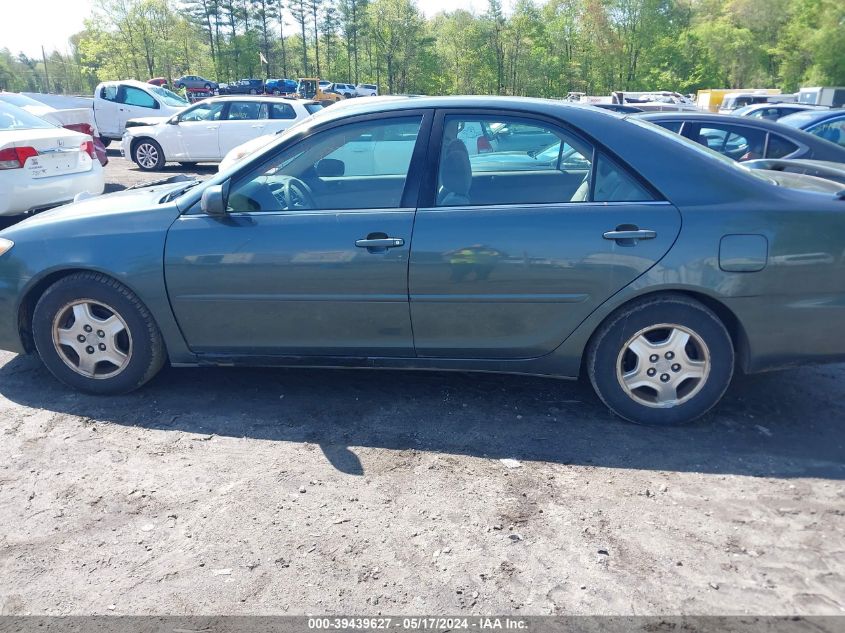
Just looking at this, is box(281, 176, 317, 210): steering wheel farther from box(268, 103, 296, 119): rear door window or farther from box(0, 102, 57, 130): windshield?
box(268, 103, 296, 119): rear door window

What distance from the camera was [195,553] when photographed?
271 cm

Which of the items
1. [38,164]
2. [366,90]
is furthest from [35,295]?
[366,90]

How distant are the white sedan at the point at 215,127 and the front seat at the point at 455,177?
11.5 m

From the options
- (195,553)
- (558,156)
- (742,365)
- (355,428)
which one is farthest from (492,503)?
(558,156)

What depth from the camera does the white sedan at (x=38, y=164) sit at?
25.2ft

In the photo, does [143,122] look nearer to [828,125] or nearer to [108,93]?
[108,93]

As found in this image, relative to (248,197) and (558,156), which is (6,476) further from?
(558,156)

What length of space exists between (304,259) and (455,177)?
907mm

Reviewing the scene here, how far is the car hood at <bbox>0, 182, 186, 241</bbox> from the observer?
3.84 meters

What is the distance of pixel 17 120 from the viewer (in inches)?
339

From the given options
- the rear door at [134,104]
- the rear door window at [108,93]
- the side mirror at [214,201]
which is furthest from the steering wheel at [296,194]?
the rear door window at [108,93]

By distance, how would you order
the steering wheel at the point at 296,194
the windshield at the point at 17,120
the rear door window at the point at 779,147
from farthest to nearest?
the windshield at the point at 17,120
the rear door window at the point at 779,147
the steering wheel at the point at 296,194

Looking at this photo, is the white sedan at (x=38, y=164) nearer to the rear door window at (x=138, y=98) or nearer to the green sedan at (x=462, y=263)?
the green sedan at (x=462, y=263)

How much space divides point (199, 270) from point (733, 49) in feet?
215
